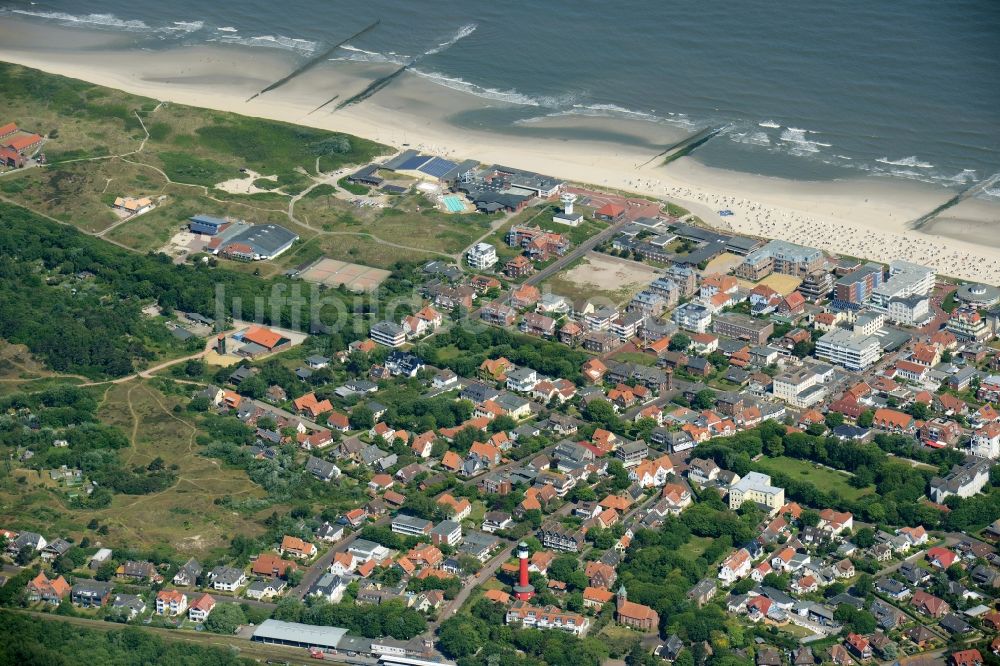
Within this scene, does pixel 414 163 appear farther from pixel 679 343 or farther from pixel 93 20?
pixel 93 20

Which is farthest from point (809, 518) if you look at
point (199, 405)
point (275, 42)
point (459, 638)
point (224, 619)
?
point (275, 42)

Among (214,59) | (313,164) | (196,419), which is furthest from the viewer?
(214,59)

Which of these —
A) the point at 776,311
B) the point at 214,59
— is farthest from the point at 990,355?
the point at 214,59

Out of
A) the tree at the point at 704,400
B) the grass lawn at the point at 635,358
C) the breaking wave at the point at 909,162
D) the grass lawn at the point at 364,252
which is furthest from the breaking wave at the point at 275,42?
the tree at the point at 704,400

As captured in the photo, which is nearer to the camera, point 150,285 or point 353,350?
point 353,350

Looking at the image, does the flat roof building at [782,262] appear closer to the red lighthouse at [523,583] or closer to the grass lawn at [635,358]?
the grass lawn at [635,358]

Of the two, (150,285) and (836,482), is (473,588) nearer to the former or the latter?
(836,482)

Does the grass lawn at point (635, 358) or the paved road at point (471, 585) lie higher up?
the grass lawn at point (635, 358)
